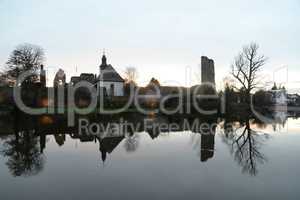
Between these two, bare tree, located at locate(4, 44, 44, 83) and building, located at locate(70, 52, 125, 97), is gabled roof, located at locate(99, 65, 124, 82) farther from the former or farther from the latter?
bare tree, located at locate(4, 44, 44, 83)

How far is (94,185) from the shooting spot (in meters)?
6.66

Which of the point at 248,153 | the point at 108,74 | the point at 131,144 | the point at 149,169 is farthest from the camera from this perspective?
the point at 108,74

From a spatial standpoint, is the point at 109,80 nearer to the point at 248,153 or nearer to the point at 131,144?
the point at 131,144

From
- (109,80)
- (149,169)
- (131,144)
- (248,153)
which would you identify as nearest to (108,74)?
(109,80)

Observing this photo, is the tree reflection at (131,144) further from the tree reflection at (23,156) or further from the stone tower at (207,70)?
the stone tower at (207,70)

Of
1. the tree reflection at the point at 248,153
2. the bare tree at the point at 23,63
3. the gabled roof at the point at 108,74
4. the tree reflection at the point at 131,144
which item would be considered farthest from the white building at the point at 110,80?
the tree reflection at the point at 248,153

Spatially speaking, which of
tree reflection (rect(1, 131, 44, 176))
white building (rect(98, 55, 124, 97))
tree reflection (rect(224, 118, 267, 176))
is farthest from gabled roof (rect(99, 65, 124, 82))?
tree reflection (rect(224, 118, 267, 176))

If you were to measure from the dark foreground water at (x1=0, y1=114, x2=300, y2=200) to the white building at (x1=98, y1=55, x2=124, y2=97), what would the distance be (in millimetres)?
42466

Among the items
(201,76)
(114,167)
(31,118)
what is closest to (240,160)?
(114,167)

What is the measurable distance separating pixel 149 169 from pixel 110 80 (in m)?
48.8

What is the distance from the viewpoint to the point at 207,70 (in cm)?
4869

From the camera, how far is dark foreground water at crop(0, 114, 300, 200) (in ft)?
20.3

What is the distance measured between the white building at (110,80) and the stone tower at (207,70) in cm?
1909

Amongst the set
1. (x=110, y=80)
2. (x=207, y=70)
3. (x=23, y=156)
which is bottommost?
(x=23, y=156)
